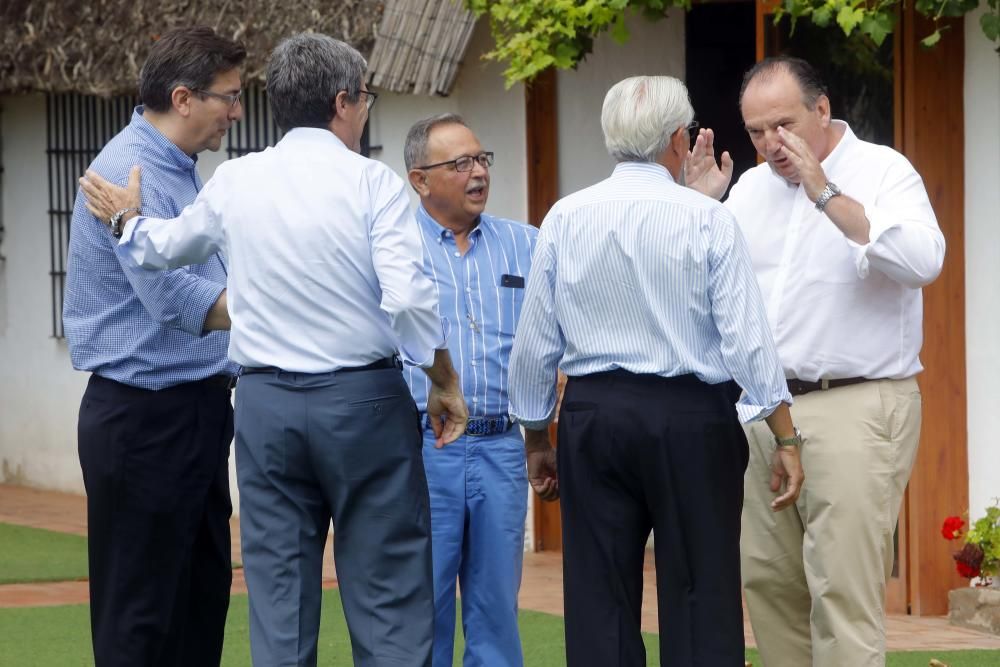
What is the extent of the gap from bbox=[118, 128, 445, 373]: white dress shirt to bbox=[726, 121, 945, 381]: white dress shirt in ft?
3.80

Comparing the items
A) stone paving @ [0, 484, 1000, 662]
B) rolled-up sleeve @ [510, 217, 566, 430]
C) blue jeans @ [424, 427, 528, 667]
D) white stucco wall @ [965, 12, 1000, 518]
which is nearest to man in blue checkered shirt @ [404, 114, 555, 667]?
blue jeans @ [424, 427, 528, 667]

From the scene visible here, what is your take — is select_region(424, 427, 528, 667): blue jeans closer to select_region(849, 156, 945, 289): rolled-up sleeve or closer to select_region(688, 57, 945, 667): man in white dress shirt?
select_region(688, 57, 945, 667): man in white dress shirt

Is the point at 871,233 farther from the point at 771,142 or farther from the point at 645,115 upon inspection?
the point at 645,115

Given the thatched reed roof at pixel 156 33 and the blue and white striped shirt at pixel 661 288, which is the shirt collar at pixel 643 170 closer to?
the blue and white striped shirt at pixel 661 288

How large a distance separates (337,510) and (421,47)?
470cm

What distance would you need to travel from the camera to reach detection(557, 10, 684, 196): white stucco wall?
8.95 meters

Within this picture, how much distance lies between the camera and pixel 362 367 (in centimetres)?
454

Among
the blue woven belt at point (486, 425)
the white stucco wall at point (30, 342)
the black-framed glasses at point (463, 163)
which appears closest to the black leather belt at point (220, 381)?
the blue woven belt at point (486, 425)

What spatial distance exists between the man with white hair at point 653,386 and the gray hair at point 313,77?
0.65 m

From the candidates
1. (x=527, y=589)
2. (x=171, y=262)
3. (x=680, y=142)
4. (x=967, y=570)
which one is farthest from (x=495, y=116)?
(x=171, y=262)

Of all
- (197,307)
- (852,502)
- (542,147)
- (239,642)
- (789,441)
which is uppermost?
(542,147)

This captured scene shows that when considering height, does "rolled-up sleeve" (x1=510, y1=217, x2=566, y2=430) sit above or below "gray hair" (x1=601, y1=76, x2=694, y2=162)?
below

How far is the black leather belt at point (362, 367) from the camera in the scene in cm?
453

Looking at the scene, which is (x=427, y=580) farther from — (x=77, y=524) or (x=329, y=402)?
(x=77, y=524)
